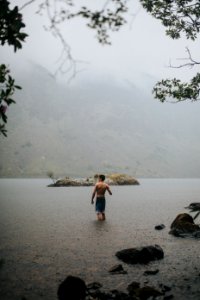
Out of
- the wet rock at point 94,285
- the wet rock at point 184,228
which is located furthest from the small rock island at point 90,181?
the wet rock at point 94,285

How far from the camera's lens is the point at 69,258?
30.1 ft

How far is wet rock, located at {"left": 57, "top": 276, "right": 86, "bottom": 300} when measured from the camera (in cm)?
620

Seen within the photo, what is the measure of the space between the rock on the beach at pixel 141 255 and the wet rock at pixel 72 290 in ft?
9.05

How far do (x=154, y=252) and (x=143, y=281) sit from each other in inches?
83.5

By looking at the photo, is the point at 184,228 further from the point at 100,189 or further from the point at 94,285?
the point at 94,285

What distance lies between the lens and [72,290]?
6.25 metres

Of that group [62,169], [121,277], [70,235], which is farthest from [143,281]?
[62,169]

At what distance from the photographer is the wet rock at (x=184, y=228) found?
43.1ft

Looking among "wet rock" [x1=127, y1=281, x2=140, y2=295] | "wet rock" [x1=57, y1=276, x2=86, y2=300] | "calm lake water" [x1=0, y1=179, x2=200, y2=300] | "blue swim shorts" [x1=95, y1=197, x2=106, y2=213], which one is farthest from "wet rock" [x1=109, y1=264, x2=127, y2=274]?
"blue swim shorts" [x1=95, y1=197, x2=106, y2=213]

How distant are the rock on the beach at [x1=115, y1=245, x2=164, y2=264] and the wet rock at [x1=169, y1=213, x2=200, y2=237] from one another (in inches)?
153

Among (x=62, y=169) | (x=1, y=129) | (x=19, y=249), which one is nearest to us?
(x=1, y=129)

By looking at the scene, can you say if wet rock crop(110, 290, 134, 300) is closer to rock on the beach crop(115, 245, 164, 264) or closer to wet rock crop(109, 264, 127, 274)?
wet rock crop(109, 264, 127, 274)

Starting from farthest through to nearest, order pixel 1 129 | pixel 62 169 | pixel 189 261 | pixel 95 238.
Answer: pixel 62 169 → pixel 95 238 → pixel 189 261 → pixel 1 129

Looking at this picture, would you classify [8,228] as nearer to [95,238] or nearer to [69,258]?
[95,238]
